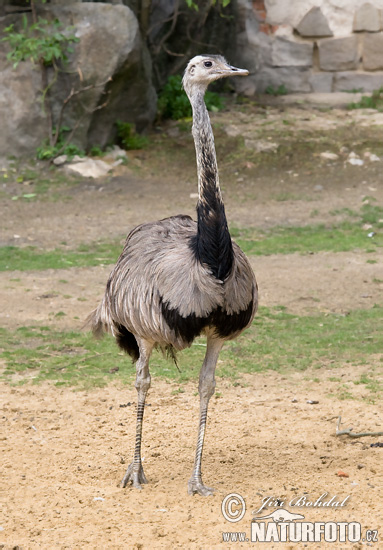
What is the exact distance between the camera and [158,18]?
1349 centimetres

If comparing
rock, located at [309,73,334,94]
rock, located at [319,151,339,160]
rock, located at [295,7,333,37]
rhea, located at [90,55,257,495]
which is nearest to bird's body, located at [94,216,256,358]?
rhea, located at [90,55,257,495]

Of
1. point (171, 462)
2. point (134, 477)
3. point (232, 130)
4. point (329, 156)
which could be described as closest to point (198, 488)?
point (134, 477)

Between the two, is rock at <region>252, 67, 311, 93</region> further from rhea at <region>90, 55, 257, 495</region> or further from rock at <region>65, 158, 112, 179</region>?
rhea at <region>90, 55, 257, 495</region>

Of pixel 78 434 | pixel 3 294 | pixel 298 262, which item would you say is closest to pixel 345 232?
pixel 298 262

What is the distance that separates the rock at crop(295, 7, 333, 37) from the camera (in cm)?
1369

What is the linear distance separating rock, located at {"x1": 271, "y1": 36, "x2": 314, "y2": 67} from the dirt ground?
5127mm

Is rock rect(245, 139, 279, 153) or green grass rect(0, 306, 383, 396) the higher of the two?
green grass rect(0, 306, 383, 396)

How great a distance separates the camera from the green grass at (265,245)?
8.48 metres

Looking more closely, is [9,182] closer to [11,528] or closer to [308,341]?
[308,341]

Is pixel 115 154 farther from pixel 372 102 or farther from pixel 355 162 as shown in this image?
pixel 372 102

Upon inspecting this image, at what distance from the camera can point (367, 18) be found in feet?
44.7

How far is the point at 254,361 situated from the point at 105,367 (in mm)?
1064

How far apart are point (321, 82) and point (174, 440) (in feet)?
33.7

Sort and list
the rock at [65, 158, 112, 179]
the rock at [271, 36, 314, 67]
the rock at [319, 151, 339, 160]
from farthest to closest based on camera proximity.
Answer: the rock at [271, 36, 314, 67]
the rock at [319, 151, 339, 160]
the rock at [65, 158, 112, 179]
